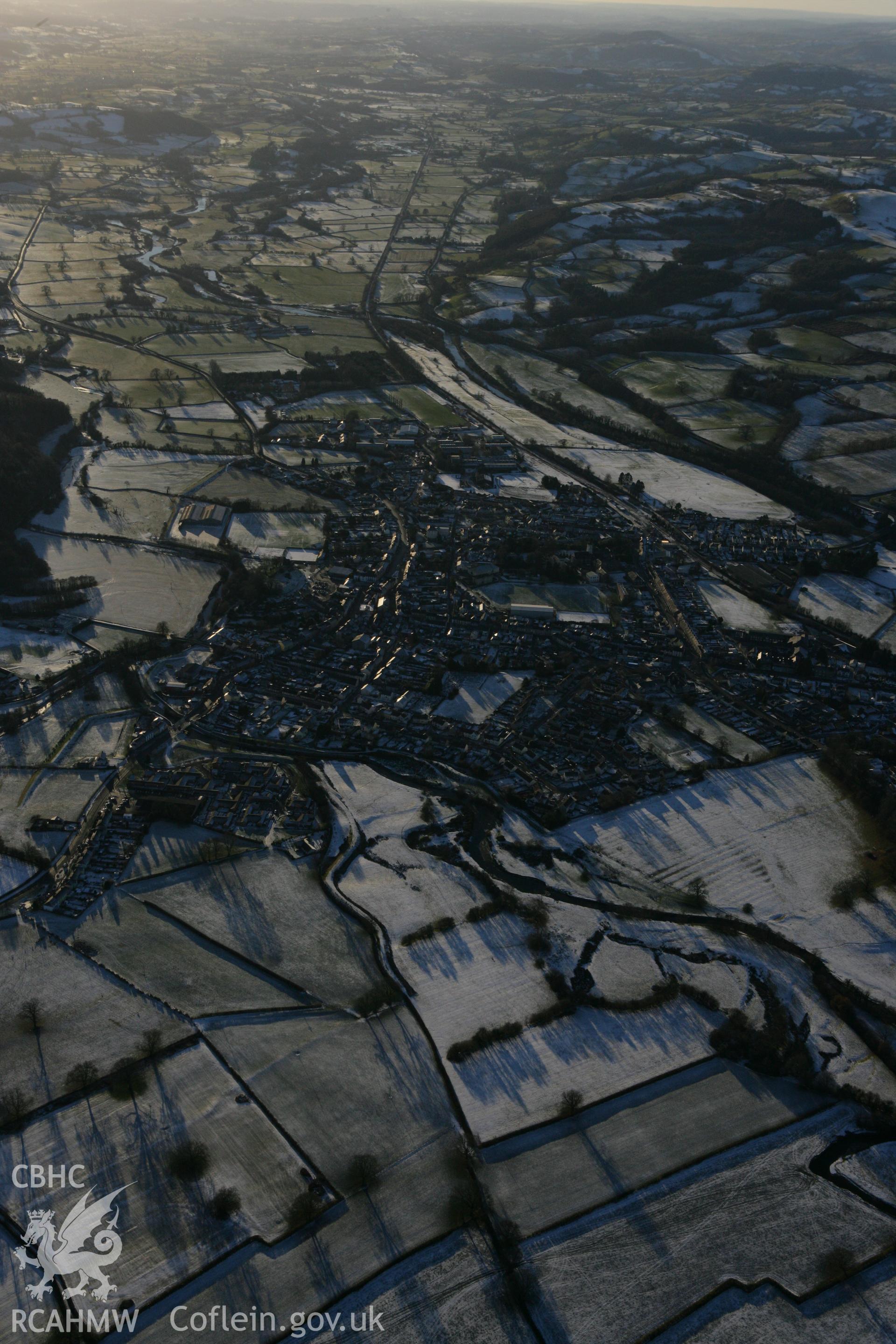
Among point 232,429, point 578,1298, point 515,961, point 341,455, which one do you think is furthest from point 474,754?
point 232,429

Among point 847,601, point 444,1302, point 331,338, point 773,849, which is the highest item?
point 331,338

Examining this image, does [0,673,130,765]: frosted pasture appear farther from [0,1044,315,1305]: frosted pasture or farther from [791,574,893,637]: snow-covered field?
[791,574,893,637]: snow-covered field

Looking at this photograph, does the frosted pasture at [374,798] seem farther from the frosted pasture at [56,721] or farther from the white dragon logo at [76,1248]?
the white dragon logo at [76,1248]

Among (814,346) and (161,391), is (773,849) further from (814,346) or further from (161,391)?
(814,346)

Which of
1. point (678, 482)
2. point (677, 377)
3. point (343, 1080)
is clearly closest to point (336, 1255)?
point (343, 1080)

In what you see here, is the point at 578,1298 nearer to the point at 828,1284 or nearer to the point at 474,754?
the point at 828,1284

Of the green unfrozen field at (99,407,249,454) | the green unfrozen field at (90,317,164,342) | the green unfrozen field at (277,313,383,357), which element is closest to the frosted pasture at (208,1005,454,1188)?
the green unfrozen field at (99,407,249,454)

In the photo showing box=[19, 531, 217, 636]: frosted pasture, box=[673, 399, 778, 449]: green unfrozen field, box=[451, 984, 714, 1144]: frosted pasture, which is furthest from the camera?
box=[673, 399, 778, 449]: green unfrozen field
